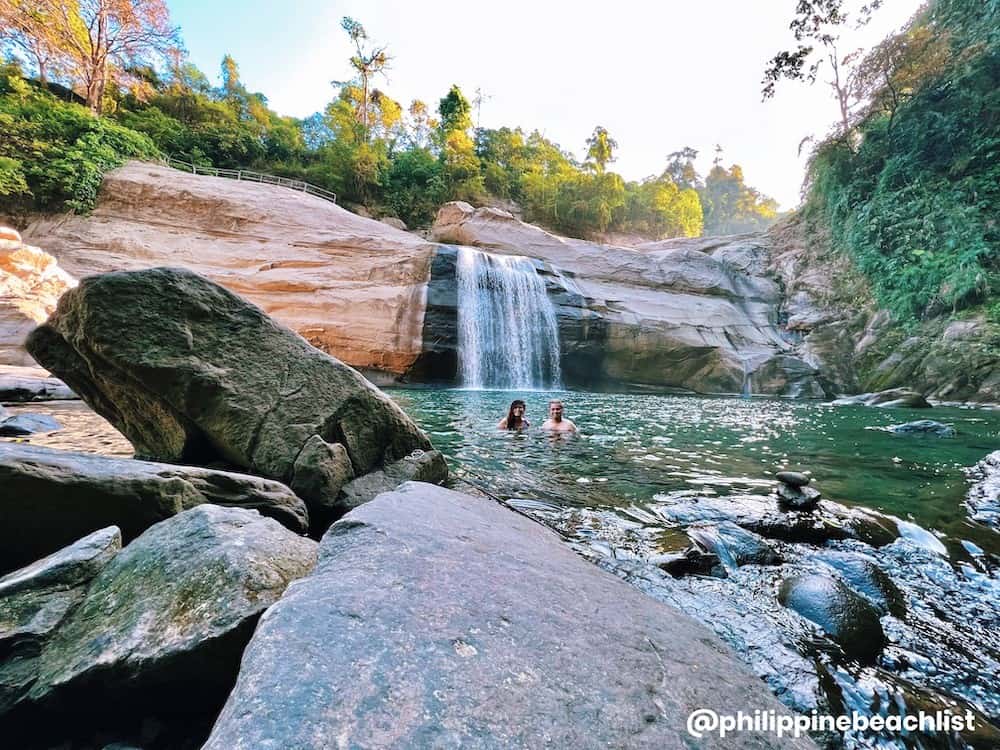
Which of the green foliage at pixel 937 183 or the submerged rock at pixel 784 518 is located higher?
the green foliage at pixel 937 183

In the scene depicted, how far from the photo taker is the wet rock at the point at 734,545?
2494 millimetres

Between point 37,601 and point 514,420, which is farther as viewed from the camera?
point 514,420

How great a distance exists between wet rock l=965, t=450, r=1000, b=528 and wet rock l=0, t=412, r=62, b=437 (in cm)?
893

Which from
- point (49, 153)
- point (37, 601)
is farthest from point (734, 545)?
point (49, 153)

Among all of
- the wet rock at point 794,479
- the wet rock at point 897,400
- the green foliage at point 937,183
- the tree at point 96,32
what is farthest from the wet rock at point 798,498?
the tree at point 96,32

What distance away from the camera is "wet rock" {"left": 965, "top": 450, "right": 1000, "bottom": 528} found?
313 cm

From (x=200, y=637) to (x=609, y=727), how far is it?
39.3 inches

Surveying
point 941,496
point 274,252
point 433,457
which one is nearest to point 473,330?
point 274,252

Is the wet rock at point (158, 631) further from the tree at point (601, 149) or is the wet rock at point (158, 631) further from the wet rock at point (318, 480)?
the tree at point (601, 149)

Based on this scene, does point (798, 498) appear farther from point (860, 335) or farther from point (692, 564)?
point (860, 335)

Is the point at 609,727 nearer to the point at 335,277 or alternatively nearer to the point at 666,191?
the point at 335,277

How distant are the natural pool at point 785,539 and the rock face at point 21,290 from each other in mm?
5191

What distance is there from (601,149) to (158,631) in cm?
4212

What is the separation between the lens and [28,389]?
770cm
